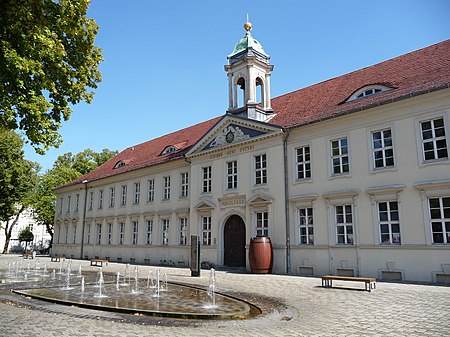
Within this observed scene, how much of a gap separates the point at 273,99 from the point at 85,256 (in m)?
22.4

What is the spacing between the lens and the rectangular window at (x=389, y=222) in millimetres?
16141

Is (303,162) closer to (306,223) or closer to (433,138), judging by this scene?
(306,223)

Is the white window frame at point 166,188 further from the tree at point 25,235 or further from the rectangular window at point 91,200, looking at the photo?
the tree at point 25,235

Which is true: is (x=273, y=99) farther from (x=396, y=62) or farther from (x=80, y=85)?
(x=80, y=85)

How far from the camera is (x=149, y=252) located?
28.6m

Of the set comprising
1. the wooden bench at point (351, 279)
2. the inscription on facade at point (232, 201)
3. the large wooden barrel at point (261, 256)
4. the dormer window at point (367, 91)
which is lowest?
the wooden bench at point (351, 279)

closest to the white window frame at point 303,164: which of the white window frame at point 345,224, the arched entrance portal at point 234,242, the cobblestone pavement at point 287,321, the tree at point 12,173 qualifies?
the white window frame at point 345,224

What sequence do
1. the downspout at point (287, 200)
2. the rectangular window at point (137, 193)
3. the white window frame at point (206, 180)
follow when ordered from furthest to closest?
the rectangular window at point (137, 193)
the white window frame at point (206, 180)
the downspout at point (287, 200)

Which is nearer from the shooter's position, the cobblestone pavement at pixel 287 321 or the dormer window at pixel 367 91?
the cobblestone pavement at pixel 287 321

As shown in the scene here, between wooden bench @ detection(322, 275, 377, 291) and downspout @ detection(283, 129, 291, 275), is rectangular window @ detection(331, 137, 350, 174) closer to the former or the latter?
downspout @ detection(283, 129, 291, 275)

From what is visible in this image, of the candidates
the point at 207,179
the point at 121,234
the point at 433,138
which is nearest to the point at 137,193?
the point at 121,234

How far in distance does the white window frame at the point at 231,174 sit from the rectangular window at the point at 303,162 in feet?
14.2

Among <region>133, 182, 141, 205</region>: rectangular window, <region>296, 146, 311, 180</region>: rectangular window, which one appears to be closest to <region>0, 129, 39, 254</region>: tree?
<region>133, 182, 141, 205</region>: rectangular window

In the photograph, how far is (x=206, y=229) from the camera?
80.5 feet
